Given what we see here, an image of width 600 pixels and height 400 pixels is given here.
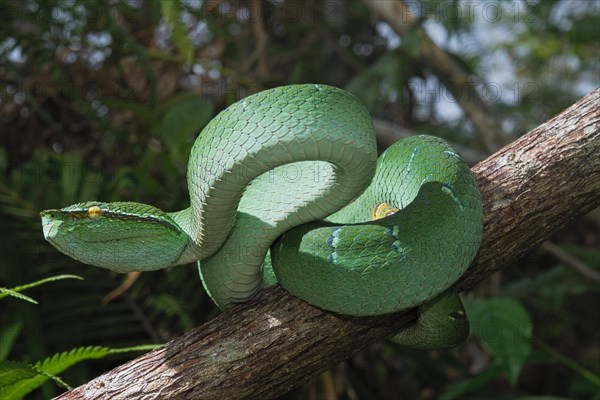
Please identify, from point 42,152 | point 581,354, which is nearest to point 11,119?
point 42,152

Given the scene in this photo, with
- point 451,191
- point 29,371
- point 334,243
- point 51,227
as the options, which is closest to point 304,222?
point 334,243

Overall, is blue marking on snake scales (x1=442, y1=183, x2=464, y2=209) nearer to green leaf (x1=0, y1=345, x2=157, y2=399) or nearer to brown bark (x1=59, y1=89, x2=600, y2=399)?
brown bark (x1=59, y1=89, x2=600, y2=399)

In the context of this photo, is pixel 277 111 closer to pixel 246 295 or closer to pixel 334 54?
pixel 246 295

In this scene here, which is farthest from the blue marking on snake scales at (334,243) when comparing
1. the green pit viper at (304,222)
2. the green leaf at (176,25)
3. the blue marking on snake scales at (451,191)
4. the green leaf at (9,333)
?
the green leaf at (176,25)

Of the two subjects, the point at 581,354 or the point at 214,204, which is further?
the point at 581,354

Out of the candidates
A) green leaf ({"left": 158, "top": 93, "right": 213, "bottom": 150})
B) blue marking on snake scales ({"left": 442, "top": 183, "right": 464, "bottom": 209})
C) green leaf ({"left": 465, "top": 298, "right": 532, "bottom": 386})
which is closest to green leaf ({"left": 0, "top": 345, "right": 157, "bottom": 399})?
blue marking on snake scales ({"left": 442, "top": 183, "right": 464, "bottom": 209})
